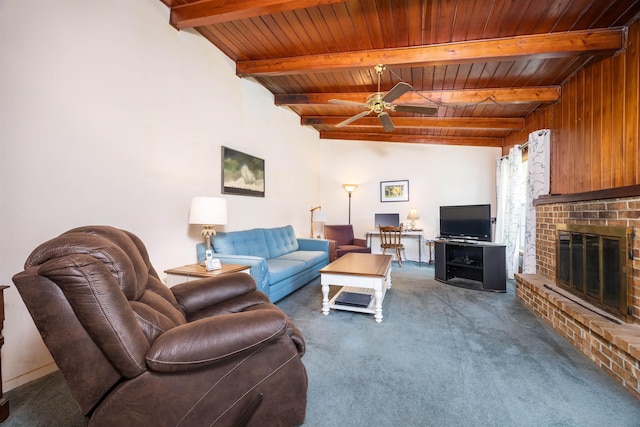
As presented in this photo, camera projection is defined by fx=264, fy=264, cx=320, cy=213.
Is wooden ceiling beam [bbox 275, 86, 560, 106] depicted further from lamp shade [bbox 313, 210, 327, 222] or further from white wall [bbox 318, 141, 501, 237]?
lamp shade [bbox 313, 210, 327, 222]

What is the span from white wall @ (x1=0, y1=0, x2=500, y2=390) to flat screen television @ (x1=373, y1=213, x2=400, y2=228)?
2.67m

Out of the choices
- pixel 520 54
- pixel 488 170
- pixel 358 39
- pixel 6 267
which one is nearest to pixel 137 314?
pixel 6 267

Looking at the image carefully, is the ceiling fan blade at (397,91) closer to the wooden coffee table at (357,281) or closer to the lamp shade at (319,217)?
the wooden coffee table at (357,281)

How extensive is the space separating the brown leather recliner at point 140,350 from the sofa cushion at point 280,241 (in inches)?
101

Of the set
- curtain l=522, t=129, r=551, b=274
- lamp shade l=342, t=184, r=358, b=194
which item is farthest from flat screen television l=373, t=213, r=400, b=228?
curtain l=522, t=129, r=551, b=274

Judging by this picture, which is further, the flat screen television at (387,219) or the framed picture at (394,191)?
the framed picture at (394,191)

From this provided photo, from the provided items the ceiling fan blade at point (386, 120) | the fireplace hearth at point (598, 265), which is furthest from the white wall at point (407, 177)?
the fireplace hearth at point (598, 265)

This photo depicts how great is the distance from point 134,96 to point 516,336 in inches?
152

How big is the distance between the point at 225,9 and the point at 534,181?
13.9ft

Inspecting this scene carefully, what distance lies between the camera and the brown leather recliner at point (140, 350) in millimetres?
860

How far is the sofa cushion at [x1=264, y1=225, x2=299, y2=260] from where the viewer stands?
3.83m

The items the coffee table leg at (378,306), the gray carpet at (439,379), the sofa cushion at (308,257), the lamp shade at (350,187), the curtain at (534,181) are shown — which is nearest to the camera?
the gray carpet at (439,379)

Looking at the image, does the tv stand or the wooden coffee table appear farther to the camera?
the tv stand

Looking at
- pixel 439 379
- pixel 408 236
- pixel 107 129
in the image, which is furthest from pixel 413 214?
pixel 107 129
